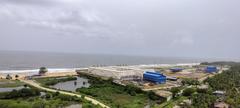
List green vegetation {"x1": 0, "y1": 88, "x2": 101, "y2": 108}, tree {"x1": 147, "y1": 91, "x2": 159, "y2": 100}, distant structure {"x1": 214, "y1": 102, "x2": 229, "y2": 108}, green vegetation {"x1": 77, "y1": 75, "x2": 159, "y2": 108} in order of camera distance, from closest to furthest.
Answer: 1. green vegetation {"x1": 0, "y1": 88, "x2": 101, "y2": 108}
2. distant structure {"x1": 214, "y1": 102, "x2": 229, "y2": 108}
3. green vegetation {"x1": 77, "y1": 75, "x2": 159, "y2": 108}
4. tree {"x1": 147, "y1": 91, "x2": 159, "y2": 100}

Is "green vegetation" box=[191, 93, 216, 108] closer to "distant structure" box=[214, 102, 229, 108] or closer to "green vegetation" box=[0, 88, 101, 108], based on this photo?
"distant structure" box=[214, 102, 229, 108]

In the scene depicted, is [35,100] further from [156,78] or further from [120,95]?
[156,78]

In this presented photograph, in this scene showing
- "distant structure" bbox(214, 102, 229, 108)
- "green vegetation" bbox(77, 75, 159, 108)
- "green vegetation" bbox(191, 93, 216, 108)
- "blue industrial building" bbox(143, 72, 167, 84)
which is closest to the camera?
"green vegetation" bbox(191, 93, 216, 108)

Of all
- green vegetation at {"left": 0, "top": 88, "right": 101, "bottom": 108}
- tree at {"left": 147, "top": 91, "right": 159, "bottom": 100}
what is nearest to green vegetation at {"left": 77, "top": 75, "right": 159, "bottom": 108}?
tree at {"left": 147, "top": 91, "right": 159, "bottom": 100}

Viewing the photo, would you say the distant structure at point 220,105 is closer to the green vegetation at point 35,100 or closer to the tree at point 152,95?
the tree at point 152,95

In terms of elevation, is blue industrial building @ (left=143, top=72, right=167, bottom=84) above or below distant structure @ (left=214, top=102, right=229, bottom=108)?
above

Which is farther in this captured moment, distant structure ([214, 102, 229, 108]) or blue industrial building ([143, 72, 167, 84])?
blue industrial building ([143, 72, 167, 84])

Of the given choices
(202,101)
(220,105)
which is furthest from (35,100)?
(220,105)

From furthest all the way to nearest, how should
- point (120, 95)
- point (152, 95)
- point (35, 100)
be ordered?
point (120, 95) < point (152, 95) < point (35, 100)

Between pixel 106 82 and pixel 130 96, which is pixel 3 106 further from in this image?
pixel 106 82

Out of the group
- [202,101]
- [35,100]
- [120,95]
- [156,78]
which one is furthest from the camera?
[156,78]
